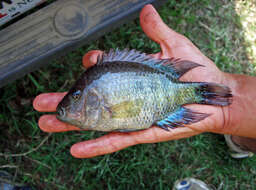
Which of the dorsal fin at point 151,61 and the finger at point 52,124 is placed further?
the finger at point 52,124

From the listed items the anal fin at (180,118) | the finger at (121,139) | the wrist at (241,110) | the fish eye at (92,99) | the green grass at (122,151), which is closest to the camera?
the fish eye at (92,99)

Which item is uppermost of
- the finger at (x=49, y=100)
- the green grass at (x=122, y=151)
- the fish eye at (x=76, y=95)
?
the fish eye at (x=76, y=95)

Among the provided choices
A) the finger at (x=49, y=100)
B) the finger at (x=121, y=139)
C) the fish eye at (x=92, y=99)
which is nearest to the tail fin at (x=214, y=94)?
the finger at (x=121, y=139)

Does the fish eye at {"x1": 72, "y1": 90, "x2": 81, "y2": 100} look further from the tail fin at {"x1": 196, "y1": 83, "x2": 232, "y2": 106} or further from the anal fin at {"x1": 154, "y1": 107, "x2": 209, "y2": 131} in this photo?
the tail fin at {"x1": 196, "y1": 83, "x2": 232, "y2": 106}

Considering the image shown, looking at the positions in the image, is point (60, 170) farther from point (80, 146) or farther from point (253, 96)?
point (253, 96)

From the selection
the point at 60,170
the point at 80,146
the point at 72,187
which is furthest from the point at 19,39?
the point at 72,187

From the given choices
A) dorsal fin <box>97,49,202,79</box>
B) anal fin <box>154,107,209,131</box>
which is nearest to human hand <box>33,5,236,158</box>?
anal fin <box>154,107,209,131</box>

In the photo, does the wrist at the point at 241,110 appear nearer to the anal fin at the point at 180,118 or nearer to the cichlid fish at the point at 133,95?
the cichlid fish at the point at 133,95
